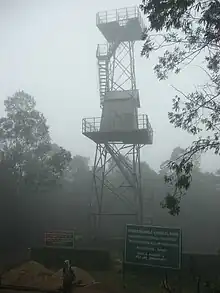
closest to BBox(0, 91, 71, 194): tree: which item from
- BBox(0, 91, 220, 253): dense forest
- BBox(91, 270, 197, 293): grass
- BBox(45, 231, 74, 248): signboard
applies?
BBox(0, 91, 220, 253): dense forest

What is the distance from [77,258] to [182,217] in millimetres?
17321

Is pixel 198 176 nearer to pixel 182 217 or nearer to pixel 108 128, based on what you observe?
pixel 182 217

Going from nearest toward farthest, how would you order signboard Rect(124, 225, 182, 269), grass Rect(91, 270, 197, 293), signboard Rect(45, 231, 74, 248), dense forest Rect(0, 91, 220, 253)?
signboard Rect(124, 225, 182, 269) → grass Rect(91, 270, 197, 293) → signboard Rect(45, 231, 74, 248) → dense forest Rect(0, 91, 220, 253)

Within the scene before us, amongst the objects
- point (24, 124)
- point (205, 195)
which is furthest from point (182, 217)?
point (24, 124)

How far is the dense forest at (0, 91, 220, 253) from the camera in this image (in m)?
25.9

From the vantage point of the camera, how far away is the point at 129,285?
1304 cm

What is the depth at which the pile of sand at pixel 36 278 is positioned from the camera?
12.3 meters

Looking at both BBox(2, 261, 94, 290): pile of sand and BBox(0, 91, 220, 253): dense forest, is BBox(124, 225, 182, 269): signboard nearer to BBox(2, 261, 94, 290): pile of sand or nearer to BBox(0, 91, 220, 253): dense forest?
BBox(2, 261, 94, 290): pile of sand

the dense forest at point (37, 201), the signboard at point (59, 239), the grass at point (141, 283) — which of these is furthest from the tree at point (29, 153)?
the grass at point (141, 283)

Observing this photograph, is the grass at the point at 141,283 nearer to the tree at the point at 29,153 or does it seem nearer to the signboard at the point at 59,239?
the signboard at the point at 59,239

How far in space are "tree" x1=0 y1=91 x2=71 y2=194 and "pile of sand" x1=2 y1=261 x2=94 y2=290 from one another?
42.7 ft

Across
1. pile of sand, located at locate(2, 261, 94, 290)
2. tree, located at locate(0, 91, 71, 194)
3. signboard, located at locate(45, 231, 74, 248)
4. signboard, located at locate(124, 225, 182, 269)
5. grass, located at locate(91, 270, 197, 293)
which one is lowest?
grass, located at locate(91, 270, 197, 293)

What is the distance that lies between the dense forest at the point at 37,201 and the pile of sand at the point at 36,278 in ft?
34.1

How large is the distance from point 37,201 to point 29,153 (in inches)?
224
